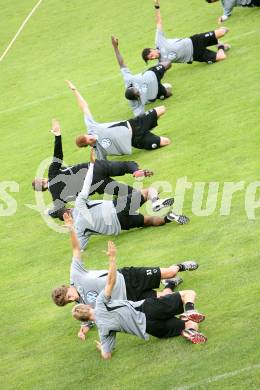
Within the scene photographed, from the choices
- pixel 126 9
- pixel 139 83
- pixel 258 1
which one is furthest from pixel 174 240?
pixel 126 9

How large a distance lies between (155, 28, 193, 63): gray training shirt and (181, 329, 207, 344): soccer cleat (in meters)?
10.8

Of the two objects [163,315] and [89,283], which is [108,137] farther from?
[163,315]

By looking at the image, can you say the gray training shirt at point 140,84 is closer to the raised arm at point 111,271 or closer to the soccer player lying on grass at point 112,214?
the soccer player lying on grass at point 112,214

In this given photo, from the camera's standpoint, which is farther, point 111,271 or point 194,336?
point 194,336

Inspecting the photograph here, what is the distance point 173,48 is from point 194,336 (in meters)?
11.0

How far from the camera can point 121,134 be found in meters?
16.4

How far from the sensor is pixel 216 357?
31.8 feet

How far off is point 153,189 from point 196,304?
143 inches

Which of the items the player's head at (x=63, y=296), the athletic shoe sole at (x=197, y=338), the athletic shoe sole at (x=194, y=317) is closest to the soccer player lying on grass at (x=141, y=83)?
the player's head at (x=63, y=296)

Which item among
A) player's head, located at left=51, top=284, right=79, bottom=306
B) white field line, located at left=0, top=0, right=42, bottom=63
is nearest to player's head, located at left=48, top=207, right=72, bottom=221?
player's head, located at left=51, top=284, right=79, bottom=306

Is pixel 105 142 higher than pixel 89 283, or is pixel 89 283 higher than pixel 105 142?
pixel 89 283

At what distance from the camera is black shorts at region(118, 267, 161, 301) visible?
11.1 meters

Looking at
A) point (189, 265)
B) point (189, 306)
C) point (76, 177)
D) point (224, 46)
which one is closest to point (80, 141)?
point (76, 177)

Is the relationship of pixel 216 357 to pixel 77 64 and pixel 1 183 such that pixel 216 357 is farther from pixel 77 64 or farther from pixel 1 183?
→ pixel 77 64
